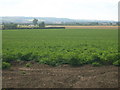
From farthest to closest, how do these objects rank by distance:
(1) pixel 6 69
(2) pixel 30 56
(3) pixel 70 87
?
(2) pixel 30 56, (1) pixel 6 69, (3) pixel 70 87

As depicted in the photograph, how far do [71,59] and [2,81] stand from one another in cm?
418

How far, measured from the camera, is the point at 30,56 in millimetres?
13500

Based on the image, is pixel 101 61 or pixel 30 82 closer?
pixel 30 82

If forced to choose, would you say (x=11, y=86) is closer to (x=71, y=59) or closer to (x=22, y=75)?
(x=22, y=75)

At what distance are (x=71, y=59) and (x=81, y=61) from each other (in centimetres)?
53

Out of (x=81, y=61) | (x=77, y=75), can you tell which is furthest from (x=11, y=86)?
(x=81, y=61)

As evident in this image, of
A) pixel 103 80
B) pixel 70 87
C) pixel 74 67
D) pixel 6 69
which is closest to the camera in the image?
pixel 70 87

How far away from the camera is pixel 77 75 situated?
29.2 feet

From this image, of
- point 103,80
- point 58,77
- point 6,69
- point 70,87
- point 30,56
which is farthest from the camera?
point 30,56

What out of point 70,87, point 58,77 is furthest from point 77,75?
point 70,87

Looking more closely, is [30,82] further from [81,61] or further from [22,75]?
[81,61]

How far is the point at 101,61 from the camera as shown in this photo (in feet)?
38.2

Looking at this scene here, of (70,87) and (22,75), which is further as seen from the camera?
(22,75)

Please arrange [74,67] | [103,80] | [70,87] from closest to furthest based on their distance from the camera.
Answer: [70,87], [103,80], [74,67]
